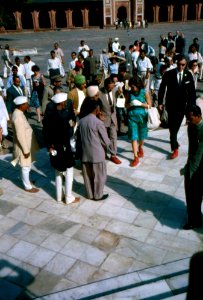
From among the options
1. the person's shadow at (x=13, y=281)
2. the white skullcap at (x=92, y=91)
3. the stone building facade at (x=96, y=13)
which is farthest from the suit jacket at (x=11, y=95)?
the stone building facade at (x=96, y=13)

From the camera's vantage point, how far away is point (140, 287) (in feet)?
13.7

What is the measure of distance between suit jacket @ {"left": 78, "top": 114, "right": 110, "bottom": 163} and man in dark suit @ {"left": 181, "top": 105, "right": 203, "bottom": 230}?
4.86 ft

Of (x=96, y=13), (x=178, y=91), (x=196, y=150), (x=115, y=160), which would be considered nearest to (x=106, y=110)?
(x=115, y=160)

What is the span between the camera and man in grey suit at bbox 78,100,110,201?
18.7 ft

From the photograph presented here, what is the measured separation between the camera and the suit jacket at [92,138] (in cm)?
570

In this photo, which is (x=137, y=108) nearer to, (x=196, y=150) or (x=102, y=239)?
(x=196, y=150)

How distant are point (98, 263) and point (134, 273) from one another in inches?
21.4

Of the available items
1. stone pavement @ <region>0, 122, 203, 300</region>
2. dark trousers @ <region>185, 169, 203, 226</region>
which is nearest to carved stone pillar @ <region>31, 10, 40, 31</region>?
stone pavement @ <region>0, 122, 203, 300</region>

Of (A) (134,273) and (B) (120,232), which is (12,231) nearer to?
(B) (120,232)

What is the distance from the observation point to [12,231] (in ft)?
18.0

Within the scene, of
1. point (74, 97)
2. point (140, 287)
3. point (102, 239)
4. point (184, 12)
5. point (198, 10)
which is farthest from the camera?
point (184, 12)

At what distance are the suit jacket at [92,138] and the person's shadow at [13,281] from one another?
216cm

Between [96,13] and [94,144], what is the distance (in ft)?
169

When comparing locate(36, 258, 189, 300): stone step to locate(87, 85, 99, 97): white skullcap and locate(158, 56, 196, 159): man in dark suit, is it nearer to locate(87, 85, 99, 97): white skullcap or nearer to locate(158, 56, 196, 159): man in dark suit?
locate(87, 85, 99, 97): white skullcap
